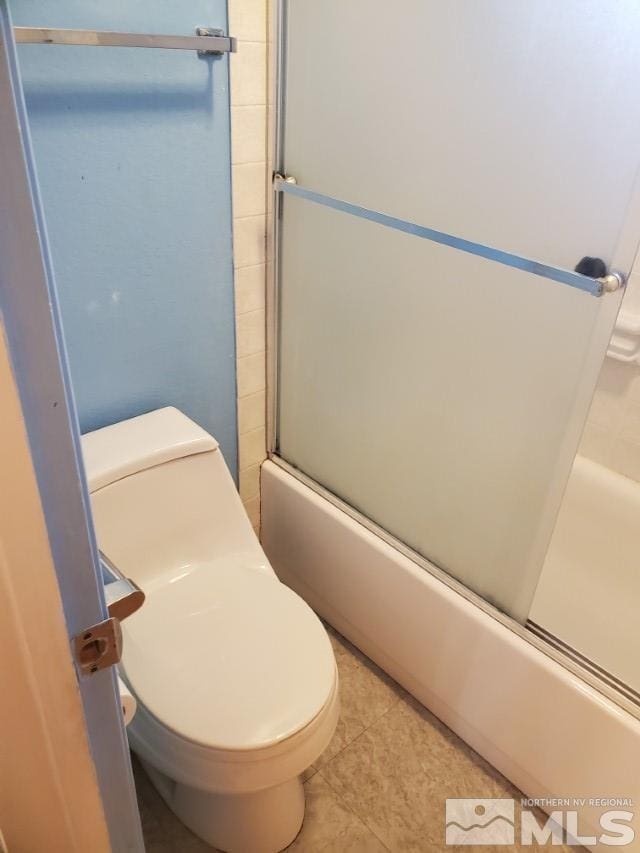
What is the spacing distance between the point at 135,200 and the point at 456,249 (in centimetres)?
63

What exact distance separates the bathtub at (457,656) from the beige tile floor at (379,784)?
2.0 inches

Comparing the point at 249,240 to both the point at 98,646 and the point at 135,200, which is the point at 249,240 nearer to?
the point at 135,200

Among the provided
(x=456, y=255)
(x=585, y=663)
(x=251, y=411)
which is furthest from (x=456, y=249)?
(x=585, y=663)

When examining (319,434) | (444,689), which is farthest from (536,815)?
(319,434)

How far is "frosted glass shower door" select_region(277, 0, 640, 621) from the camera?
102 cm

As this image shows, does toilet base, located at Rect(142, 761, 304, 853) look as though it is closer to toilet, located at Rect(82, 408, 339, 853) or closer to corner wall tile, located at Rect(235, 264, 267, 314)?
toilet, located at Rect(82, 408, 339, 853)

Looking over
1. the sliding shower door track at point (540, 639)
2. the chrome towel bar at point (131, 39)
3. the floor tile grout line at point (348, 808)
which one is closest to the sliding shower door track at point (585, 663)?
the sliding shower door track at point (540, 639)

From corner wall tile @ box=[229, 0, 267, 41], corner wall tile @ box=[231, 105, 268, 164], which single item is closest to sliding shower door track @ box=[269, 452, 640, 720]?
corner wall tile @ box=[231, 105, 268, 164]

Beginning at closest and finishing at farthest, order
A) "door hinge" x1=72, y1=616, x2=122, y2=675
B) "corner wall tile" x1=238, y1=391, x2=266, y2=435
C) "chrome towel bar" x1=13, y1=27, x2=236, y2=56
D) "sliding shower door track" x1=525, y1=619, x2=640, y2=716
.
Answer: "door hinge" x1=72, y1=616, x2=122, y2=675 → "chrome towel bar" x1=13, y1=27, x2=236, y2=56 → "sliding shower door track" x1=525, y1=619, x2=640, y2=716 → "corner wall tile" x1=238, y1=391, x2=266, y2=435

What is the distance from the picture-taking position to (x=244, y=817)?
1.32 meters

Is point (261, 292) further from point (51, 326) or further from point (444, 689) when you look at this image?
point (51, 326)

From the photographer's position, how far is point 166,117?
1.26 meters

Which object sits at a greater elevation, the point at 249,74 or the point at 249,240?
the point at 249,74

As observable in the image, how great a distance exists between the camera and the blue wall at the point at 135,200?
113 centimetres
